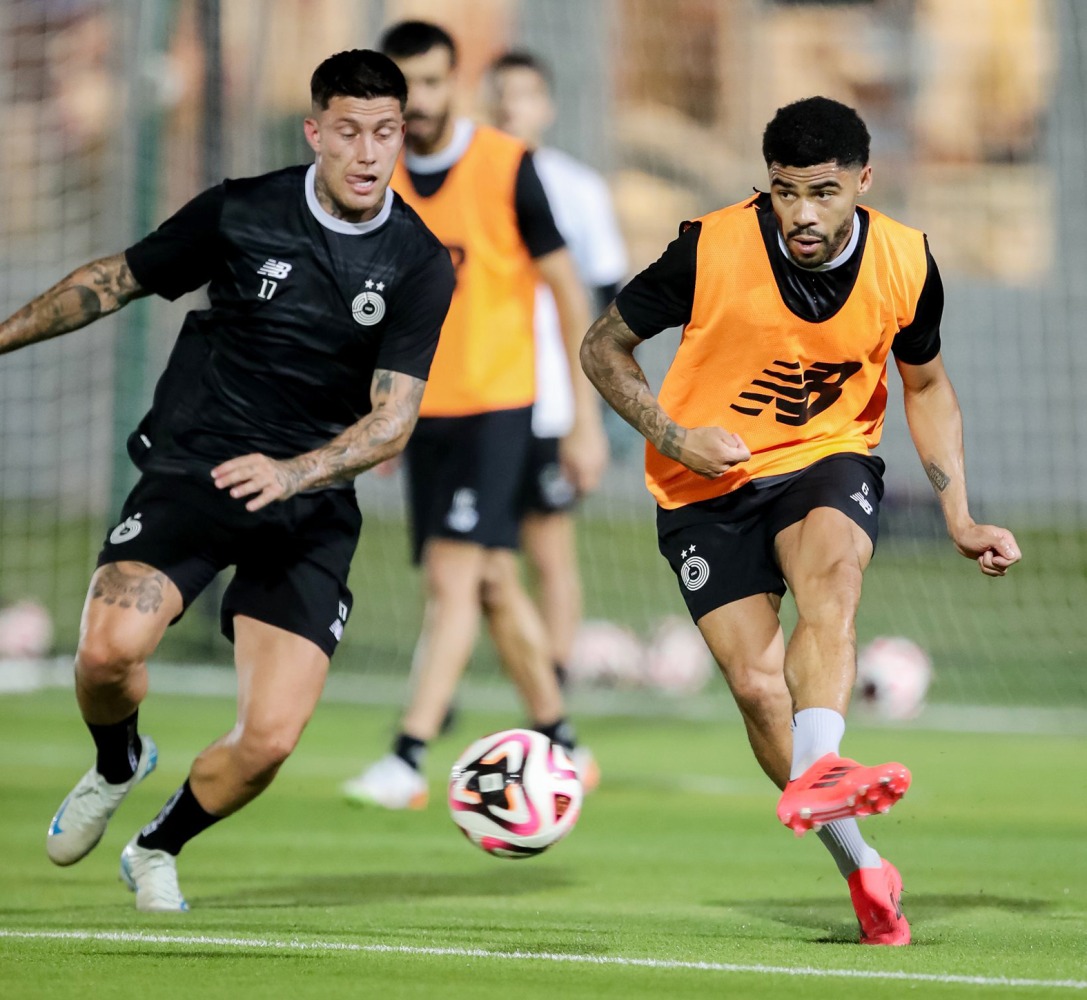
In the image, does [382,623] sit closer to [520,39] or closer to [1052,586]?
[1052,586]

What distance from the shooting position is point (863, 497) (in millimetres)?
5500

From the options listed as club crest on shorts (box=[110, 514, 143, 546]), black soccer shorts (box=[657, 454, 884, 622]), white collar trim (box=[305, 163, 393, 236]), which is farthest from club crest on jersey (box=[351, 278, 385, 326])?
black soccer shorts (box=[657, 454, 884, 622])

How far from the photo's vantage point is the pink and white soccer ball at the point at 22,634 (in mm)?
13133

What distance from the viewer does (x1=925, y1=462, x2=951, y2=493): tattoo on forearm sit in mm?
5656

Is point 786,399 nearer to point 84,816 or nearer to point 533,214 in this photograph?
point 84,816

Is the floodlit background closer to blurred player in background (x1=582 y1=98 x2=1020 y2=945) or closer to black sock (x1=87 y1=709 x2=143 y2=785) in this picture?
black sock (x1=87 y1=709 x2=143 y2=785)

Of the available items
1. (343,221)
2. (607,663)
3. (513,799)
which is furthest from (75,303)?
(607,663)

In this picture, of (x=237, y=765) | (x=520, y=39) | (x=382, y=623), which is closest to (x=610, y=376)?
(x=237, y=765)

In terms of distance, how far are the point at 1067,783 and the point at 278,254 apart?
5.34 meters

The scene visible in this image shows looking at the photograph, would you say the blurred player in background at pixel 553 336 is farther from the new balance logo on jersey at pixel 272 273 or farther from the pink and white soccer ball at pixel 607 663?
the new balance logo on jersey at pixel 272 273

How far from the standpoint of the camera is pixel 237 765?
5902mm

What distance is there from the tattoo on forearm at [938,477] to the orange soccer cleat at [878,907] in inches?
43.9

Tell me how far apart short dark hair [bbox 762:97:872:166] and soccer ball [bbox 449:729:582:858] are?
6.14ft

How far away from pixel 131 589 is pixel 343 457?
0.73 meters
